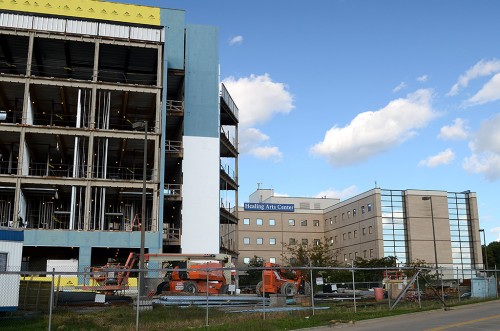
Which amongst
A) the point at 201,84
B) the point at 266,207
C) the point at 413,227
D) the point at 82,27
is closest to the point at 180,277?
the point at 201,84

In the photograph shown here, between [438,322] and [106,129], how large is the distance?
3656cm

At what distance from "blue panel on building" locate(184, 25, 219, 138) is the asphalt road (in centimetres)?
3640

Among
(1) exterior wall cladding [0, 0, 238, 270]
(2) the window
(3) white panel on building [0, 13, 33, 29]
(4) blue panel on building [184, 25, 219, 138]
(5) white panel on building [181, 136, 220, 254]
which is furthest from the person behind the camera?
(4) blue panel on building [184, 25, 219, 138]

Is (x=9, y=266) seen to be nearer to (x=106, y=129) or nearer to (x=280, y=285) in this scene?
(x=280, y=285)

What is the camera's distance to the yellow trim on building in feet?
169

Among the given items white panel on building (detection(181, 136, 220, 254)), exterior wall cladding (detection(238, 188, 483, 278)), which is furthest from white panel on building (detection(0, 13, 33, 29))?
exterior wall cladding (detection(238, 188, 483, 278))

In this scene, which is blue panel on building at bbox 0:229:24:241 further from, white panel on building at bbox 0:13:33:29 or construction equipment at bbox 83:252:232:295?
white panel on building at bbox 0:13:33:29

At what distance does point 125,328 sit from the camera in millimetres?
17141

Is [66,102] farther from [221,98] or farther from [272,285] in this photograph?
[272,285]

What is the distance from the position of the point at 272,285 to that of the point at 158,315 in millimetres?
13391

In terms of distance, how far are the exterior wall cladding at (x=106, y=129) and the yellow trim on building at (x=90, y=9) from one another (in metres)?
0.10

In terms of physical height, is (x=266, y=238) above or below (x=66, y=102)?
below

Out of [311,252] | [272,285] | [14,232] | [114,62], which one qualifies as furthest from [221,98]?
[14,232]

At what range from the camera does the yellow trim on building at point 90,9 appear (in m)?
51.6
